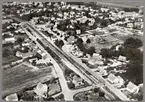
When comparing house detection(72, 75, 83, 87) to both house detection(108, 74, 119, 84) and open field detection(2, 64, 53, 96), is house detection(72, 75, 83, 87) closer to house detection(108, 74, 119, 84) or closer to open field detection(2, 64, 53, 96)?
open field detection(2, 64, 53, 96)

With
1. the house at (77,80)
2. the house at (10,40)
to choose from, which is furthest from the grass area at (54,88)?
the house at (10,40)

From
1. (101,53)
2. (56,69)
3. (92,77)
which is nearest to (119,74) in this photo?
(92,77)

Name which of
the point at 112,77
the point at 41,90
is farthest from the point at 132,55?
the point at 41,90

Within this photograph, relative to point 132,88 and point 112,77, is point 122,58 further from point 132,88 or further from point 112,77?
point 132,88

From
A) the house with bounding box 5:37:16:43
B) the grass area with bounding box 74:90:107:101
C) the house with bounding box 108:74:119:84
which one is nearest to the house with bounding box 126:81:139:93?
the house with bounding box 108:74:119:84

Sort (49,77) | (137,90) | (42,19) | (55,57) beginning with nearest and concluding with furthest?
(137,90) < (49,77) < (55,57) < (42,19)

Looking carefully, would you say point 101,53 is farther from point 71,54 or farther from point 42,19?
point 42,19

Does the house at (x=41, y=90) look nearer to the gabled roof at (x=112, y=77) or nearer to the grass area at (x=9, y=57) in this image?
the grass area at (x=9, y=57)
